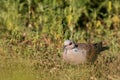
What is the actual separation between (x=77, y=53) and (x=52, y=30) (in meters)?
0.99

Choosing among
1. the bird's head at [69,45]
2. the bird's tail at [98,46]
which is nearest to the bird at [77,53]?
the bird's head at [69,45]

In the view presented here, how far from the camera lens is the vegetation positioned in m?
7.12

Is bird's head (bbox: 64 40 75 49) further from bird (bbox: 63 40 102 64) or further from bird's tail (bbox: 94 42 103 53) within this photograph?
bird's tail (bbox: 94 42 103 53)

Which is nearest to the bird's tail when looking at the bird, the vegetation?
the vegetation

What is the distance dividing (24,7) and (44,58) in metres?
1.16

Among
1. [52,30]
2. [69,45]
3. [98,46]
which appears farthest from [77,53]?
[52,30]

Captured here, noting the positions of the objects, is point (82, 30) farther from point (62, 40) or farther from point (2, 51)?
point (2, 51)

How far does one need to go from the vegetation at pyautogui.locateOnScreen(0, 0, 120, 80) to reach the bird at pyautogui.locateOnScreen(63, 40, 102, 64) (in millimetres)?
93

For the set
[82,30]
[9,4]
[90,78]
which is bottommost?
[90,78]

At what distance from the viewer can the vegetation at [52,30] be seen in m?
7.12

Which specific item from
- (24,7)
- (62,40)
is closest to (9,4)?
(24,7)

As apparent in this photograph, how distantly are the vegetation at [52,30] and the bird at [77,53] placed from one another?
0.09 m

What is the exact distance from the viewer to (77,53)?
708cm

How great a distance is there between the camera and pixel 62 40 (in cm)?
797
